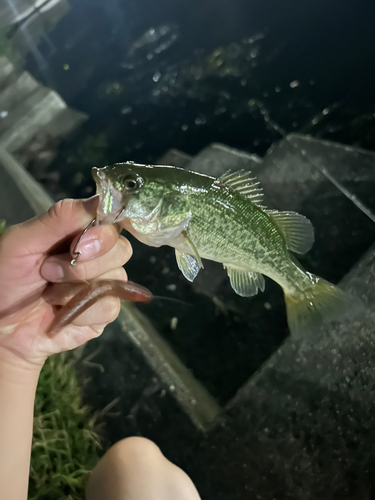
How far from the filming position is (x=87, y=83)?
4.07m

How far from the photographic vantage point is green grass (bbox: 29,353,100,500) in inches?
67.0

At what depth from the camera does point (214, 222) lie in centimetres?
103

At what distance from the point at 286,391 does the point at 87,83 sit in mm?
4165

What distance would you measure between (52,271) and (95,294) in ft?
0.60

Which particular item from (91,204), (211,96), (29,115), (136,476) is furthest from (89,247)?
(29,115)

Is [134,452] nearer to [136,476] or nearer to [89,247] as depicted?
[136,476]

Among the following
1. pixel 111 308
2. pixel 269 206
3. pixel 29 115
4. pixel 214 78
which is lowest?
pixel 269 206

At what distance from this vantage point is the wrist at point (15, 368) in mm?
1154

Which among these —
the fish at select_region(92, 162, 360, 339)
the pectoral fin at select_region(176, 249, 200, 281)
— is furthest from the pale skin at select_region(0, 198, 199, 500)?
the pectoral fin at select_region(176, 249, 200, 281)

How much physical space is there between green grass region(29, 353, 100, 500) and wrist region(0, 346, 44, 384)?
82 centimetres

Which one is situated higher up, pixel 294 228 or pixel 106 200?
pixel 106 200

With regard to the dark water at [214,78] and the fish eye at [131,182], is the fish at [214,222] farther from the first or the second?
the dark water at [214,78]

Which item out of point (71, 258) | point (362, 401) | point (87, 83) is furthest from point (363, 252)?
point (87, 83)

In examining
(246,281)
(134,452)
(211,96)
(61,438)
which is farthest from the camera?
(211,96)
